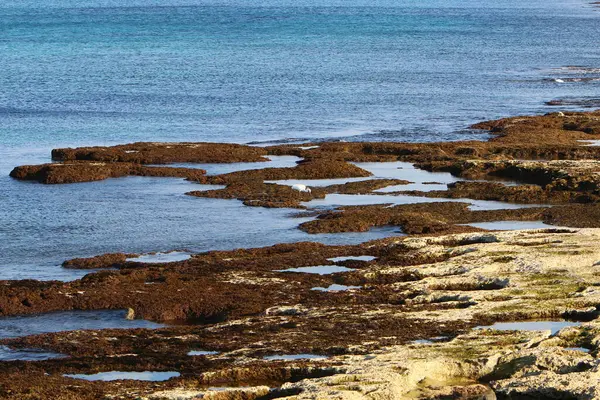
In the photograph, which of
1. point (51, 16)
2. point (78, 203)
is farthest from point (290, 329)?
point (51, 16)

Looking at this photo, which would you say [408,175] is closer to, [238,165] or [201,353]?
[238,165]

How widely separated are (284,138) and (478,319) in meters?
31.9

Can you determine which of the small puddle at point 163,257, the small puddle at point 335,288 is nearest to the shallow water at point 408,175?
the small puddle at point 163,257

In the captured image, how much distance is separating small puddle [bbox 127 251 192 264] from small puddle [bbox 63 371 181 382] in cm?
979

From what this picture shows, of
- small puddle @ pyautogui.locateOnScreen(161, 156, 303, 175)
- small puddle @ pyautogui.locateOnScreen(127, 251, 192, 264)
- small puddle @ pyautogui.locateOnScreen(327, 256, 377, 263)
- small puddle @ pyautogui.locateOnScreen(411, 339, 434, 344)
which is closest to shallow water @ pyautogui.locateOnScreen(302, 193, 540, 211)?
small puddle @ pyautogui.locateOnScreen(161, 156, 303, 175)

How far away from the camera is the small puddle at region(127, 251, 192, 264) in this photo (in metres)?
29.1

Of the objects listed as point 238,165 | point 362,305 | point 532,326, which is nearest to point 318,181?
point 238,165

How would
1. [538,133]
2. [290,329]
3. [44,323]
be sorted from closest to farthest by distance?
[290,329]
[44,323]
[538,133]

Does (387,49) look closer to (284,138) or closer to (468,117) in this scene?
(468,117)

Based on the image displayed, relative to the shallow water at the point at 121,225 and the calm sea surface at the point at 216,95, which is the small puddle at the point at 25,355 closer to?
the shallow water at the point at 121,225

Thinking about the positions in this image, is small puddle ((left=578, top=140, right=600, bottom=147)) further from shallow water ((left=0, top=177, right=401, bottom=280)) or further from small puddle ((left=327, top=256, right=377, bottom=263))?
small puddle ((left=327, top=256, right=377, bottom=263))

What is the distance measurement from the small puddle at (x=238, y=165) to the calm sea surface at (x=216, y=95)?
2.55 m

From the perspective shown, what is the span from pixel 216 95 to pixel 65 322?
4868 centimetres

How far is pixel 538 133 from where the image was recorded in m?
50.9
